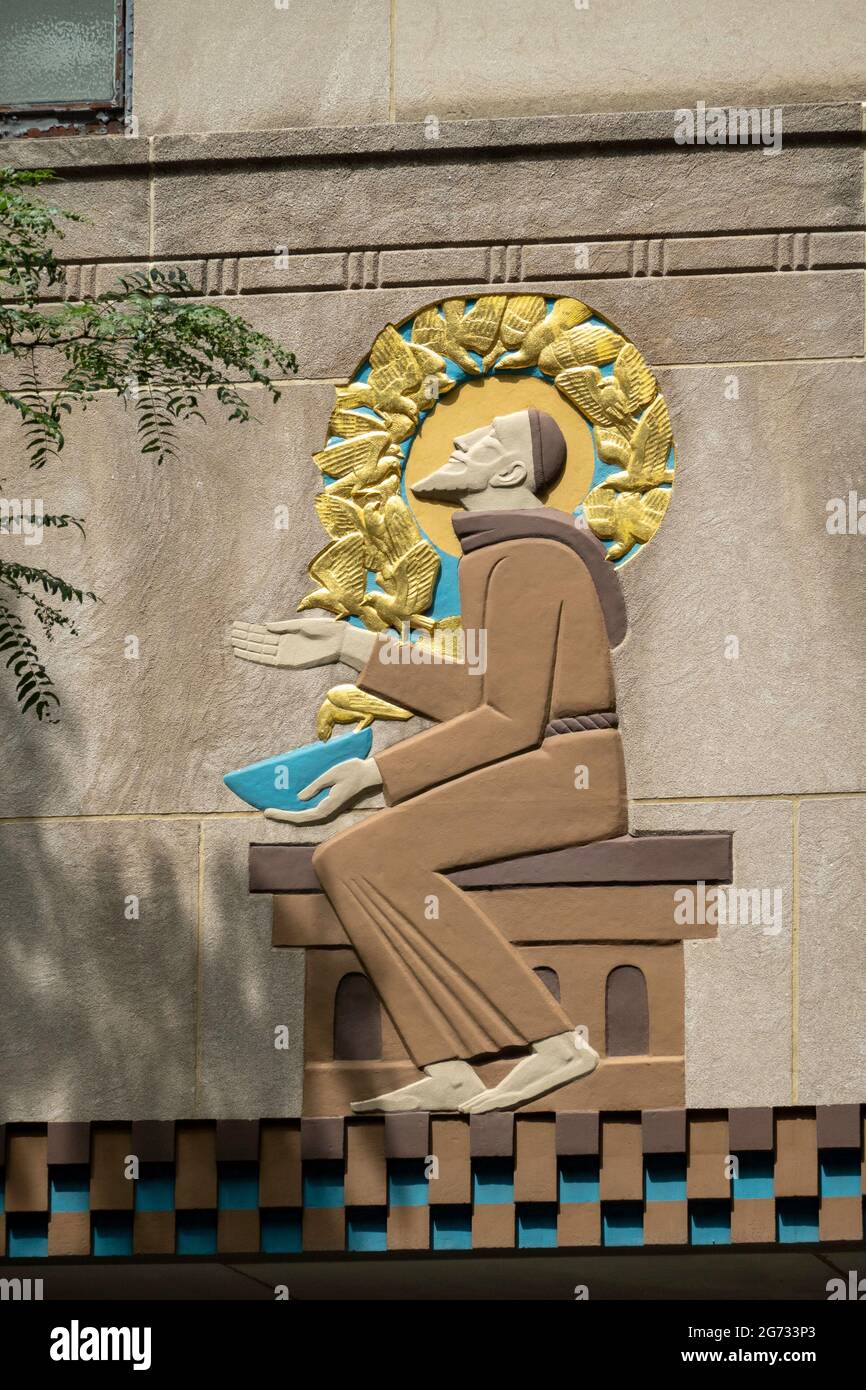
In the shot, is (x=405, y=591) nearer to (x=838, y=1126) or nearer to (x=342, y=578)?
(x=342, y=578)

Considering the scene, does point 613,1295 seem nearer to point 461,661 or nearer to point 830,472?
point 461,661

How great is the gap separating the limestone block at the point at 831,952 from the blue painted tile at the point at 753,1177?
280 mm

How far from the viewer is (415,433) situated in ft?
30.1

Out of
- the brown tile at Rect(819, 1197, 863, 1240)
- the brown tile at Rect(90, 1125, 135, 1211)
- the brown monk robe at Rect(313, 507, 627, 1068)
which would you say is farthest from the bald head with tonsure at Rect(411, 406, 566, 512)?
the brown tile at Rect(819, 1197, 863, 1240)

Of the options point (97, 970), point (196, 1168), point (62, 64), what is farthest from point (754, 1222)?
point (62, 64)

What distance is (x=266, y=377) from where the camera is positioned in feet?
29.8

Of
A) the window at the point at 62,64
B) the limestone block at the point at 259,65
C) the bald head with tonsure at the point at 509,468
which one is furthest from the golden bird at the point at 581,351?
the window at the point at 62,64

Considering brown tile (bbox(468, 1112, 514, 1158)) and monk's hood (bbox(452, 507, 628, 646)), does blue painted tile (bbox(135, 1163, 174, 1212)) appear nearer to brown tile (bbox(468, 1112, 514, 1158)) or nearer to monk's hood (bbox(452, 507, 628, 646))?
brown tile (bbox(468, 1112, 514, 1158))

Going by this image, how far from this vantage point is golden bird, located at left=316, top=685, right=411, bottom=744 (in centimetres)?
895

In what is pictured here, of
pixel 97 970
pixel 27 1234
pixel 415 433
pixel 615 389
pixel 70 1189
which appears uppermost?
pixel 615 389

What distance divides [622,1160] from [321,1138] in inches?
45.6

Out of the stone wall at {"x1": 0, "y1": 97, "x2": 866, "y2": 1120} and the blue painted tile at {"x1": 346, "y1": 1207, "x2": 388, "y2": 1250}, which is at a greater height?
the stone wall at {"x1": 0, "y1": 97, "x2": 866, "y2": 1120}

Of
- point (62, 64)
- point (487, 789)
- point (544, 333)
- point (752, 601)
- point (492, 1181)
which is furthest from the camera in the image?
point (62, 64)

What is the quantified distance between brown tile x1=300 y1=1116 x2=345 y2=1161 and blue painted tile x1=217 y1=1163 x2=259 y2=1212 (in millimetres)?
213
